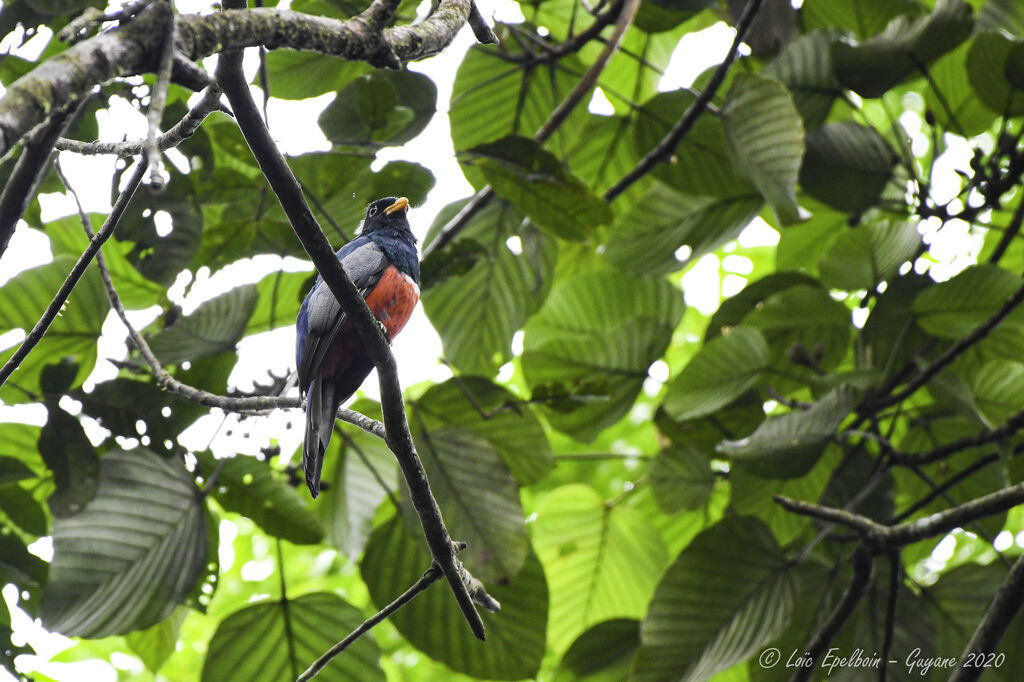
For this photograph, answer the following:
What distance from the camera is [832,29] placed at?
3.13m

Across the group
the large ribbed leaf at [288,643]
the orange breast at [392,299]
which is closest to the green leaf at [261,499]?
the large ribbed leaf at [288,643]

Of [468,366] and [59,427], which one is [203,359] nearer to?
[59,427]

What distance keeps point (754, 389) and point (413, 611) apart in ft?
4.65

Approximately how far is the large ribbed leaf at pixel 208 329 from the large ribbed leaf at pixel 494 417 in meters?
0.64

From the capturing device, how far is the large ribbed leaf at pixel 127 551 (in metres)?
2.31

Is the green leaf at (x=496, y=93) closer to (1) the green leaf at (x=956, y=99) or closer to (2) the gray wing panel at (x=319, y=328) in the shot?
(2) the gray wing panel at (x=319, y=328)

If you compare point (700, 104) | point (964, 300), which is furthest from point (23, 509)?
point (964, 300)

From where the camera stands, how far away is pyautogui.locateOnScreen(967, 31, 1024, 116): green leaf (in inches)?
111

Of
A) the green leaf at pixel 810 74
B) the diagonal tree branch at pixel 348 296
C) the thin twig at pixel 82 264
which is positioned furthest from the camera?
the green leaf at pixel 810 74

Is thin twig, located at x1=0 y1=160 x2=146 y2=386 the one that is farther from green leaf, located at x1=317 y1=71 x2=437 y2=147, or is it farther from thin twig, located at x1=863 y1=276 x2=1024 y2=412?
thin twig, located at x1=863 y1=276 x2=1024 y2=412

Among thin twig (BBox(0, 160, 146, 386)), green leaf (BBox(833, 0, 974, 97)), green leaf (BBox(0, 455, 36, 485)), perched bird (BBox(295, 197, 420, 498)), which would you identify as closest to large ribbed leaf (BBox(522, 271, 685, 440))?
perched bird (BBox(295, 197, 420, 498))

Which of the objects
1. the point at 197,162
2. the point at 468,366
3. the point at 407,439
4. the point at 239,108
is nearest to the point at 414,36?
the point at 239,108

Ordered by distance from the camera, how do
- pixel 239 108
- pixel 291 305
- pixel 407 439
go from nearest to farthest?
pixel 239 108, pixel 407 439, pixel 291 305

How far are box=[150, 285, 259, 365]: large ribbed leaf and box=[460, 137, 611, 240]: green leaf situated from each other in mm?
726
